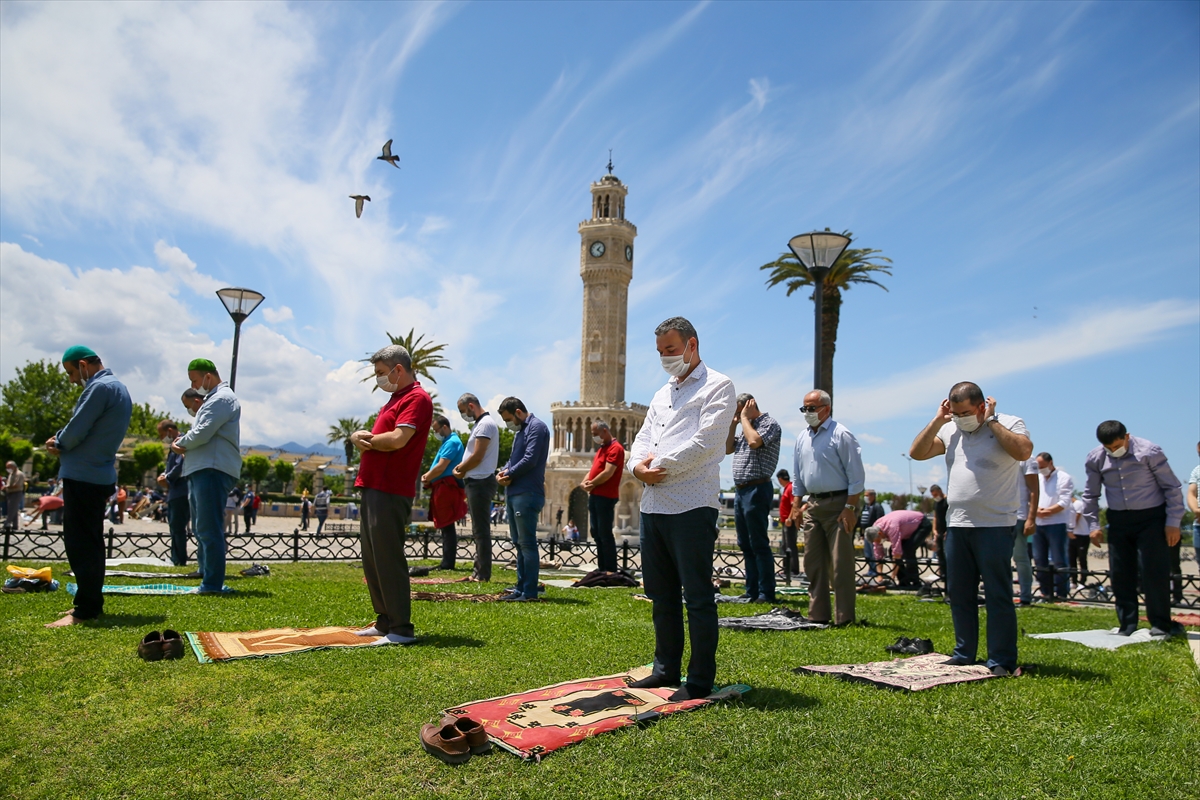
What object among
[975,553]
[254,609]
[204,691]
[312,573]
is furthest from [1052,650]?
[312,573]

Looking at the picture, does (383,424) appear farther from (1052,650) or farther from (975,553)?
(1052,650)

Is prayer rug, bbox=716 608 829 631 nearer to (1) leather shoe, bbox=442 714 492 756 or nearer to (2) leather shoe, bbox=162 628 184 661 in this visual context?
(1) leather shoe, bbox=442 714 492 756

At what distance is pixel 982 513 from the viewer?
5.32 m

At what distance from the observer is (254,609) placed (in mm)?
6434

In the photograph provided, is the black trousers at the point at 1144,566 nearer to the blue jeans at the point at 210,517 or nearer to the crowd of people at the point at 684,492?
the crowd of people at the point at 684,492

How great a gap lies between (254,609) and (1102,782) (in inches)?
227

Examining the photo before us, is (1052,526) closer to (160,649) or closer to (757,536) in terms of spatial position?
(757,536)

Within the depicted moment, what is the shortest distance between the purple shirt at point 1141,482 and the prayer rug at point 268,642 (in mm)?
6687

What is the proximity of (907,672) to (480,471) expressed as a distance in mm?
5732

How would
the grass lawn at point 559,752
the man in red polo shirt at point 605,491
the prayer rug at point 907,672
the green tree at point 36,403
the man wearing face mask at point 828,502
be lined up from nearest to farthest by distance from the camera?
the grass lawn at point 559,752
the prayer rug at point 907,672
the man wearing face mask at point 828,502
the man in red polo shirt at point 605,491
the green tree at point 36,403

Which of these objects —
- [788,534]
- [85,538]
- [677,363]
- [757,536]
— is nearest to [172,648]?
[85,538]

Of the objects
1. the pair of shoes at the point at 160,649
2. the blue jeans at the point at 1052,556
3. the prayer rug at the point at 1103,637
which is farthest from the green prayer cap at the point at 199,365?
the blue jeans at the point at 1052,556

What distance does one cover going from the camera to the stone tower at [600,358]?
6003 cm

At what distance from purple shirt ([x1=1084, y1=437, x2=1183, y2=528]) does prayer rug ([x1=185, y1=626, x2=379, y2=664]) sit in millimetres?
6687
